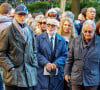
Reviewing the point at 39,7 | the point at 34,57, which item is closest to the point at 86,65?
the point at 34,57

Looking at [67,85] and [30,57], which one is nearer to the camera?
[30,57]

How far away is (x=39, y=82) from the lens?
17.3 feet

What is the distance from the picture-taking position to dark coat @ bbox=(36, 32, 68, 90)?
514 cm

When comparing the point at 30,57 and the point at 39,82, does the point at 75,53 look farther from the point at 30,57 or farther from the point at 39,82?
the point at 39,82

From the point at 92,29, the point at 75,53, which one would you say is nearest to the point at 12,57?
the point at 75,53

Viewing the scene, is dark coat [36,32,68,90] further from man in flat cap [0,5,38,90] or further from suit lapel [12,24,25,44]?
suit lapel [12,24,25,44]

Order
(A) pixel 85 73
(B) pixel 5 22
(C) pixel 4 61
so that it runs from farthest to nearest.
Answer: (B) pixel 5 22 < (A) pixel 85 73 < (C) pixel 4 61

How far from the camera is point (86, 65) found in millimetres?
4336

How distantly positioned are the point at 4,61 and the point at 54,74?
4.70 ft

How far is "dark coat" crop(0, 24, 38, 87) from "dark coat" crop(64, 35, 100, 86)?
844 millimetres

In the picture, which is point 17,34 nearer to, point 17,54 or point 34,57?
point 17,54

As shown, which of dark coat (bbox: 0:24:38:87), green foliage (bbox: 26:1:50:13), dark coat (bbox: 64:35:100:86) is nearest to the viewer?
dark coat (bbox: 0:24:38:87)

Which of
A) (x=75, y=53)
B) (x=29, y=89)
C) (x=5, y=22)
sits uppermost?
(x=5, y=22)

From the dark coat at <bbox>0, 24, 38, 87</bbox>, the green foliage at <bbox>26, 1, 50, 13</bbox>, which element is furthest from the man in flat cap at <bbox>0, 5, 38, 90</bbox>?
the green foliage at <bbox>26, 1, 50, 13</bbox>
